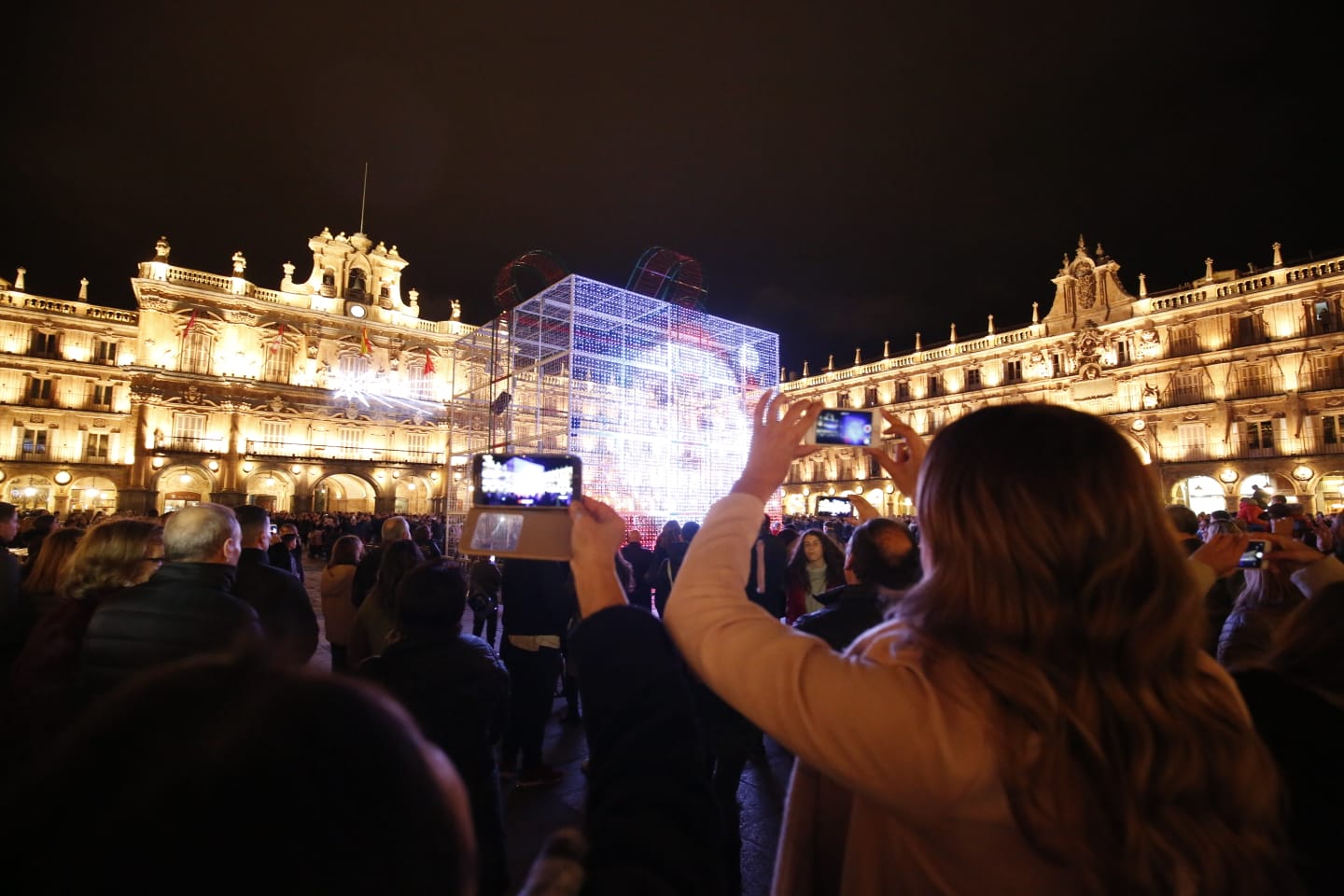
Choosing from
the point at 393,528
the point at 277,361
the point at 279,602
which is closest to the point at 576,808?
the point at 279,602

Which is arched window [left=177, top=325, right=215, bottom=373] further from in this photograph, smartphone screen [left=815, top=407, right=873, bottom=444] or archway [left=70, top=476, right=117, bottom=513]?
smartphone screen [left=815, top=407, right=873, bottom=444]

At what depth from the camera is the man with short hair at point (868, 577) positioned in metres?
2.95

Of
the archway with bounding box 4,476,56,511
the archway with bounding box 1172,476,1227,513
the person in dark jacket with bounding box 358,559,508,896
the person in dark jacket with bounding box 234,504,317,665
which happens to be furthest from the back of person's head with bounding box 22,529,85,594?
the archway with bounding box 4,476,56,511

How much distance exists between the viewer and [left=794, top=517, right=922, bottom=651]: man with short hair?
2945mm

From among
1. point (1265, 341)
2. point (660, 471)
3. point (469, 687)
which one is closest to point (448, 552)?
point (660, 471)

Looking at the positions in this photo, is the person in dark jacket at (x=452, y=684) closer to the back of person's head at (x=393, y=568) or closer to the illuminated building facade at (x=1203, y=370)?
the back of person's head at (x=393, y=568)

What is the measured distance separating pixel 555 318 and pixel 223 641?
40.2 ft

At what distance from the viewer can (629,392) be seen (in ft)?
44.5

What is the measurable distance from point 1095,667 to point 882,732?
0.34 m

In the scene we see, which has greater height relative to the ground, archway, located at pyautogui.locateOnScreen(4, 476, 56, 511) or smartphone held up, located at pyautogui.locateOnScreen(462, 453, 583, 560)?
archway, located at pyautogui.locateOnScreen(4, 476, 56, 511)

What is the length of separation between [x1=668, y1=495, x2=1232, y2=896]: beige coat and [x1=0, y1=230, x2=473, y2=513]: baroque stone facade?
29131 mm

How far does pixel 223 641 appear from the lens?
2.38 m

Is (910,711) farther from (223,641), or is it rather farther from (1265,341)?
(1265,341)

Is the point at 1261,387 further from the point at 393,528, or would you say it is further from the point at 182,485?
the point at 182,485
